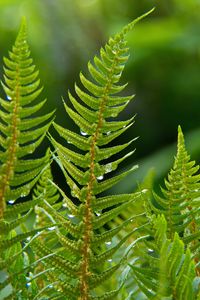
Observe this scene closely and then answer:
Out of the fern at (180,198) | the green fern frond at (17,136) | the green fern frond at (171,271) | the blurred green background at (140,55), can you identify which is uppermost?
the blurred green background at (140,55)

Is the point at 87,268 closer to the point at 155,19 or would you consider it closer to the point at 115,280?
the point at 115,280

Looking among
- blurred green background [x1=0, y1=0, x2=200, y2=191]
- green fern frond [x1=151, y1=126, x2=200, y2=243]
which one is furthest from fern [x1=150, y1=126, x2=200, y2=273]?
blurred green background [x1=0, y1=0, x2=200, y2=191]

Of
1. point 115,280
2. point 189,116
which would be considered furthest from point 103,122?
point 189,116

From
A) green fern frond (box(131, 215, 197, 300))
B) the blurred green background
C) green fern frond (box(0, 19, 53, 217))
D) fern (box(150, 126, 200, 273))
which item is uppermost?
the blurred green background

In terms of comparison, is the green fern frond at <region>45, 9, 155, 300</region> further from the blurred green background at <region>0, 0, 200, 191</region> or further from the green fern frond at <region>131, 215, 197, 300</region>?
the blurred green background at <region>0, 0, 200, 191</region>

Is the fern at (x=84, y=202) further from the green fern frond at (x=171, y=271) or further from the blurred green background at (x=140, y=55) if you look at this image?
the blurred green background at (x=140, y=55)

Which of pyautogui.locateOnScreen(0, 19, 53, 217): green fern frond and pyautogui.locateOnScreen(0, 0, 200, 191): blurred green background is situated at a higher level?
pyautogui.locateOnScreen(0, 0, 200, 191): blurred green background

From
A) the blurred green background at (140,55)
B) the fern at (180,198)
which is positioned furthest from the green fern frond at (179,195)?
the blurred green background at (140,55)

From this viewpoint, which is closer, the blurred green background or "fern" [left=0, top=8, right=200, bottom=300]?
"fern" [left=0, top=8, right=200, bottom=300]
